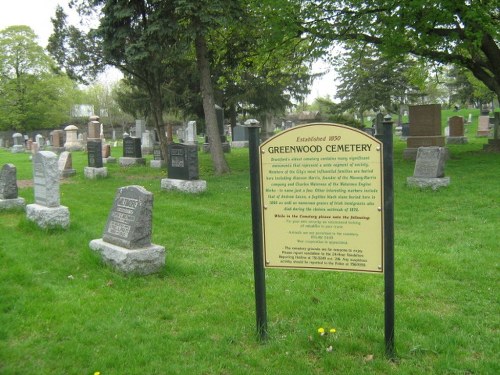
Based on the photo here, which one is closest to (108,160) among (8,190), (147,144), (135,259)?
(147,144)

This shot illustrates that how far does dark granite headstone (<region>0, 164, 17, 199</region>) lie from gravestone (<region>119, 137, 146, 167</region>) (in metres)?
10.6

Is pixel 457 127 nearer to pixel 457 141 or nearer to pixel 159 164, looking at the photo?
pixel 457 141

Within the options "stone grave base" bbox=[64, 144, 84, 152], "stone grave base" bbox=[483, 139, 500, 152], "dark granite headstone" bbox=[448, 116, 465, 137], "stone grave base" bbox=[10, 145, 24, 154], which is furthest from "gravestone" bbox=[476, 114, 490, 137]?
"stone grave base" bbox=[10, 145, 24, 154]

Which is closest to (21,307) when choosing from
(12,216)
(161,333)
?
(161,333)

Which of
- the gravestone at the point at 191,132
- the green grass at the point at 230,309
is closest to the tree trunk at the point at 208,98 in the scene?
the gravestone at the point at 191,132

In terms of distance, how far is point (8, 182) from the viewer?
33.4ft

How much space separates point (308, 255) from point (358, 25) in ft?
45.4

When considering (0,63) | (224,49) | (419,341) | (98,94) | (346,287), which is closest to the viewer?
(419,341)

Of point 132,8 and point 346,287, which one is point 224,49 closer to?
point 132,8

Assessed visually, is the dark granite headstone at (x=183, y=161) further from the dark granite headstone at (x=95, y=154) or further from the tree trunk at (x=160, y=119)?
the tree trunk at (x=160, y=119)

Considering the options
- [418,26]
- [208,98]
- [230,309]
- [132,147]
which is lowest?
[230,309]

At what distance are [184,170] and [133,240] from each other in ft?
22.3

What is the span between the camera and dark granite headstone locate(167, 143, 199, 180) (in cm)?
1246

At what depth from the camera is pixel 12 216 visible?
32.4 ft
